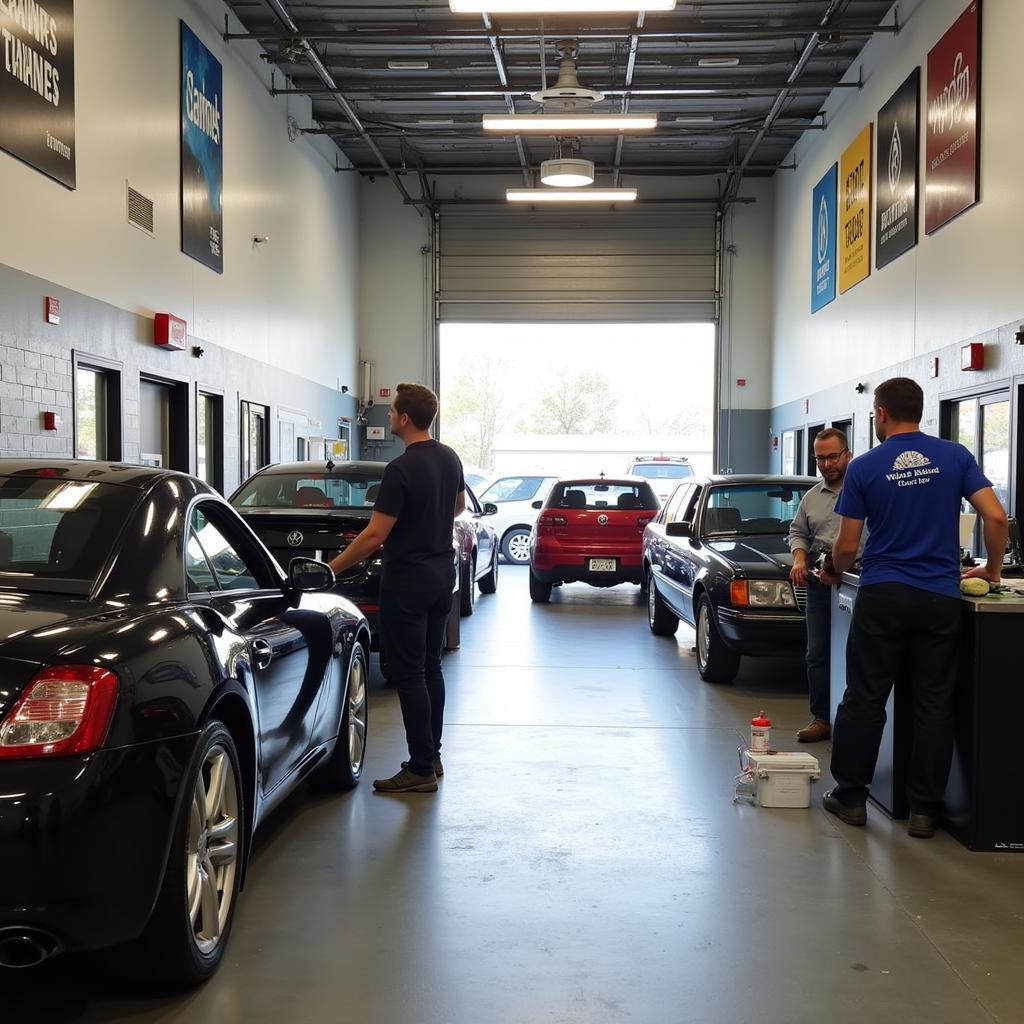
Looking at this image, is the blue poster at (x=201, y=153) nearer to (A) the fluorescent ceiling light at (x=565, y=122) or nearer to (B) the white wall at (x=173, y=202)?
(B) the white wall at (x=173, y=202)

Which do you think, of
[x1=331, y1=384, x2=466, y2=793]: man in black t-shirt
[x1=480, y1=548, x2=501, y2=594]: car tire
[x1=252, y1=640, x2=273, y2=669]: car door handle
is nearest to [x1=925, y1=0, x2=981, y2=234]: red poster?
[x1=480, y1=548, x2=501, y2=594]: car tire

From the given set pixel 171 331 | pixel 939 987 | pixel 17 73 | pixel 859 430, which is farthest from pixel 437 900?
pixel 859 430

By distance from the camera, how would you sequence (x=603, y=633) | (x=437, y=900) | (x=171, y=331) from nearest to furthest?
(x=437, y=900), (x=603, y=633), (x=171, y=331)

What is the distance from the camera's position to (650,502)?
13.5 m

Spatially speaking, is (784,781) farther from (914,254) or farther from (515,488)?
(515,488)

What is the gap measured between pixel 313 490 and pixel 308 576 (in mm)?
4162

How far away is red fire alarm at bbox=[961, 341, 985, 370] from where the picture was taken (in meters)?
10.7

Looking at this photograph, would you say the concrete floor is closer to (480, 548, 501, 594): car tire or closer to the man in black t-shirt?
the man in black t-shirt

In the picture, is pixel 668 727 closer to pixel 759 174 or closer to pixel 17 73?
pixel 17 73

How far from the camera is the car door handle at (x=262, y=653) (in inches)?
143

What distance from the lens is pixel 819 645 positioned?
6.62 m

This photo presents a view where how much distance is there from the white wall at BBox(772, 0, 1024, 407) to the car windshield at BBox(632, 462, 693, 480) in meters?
2.28

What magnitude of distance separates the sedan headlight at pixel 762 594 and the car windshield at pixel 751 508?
113cm

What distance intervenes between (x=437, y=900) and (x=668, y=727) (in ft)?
10.1
